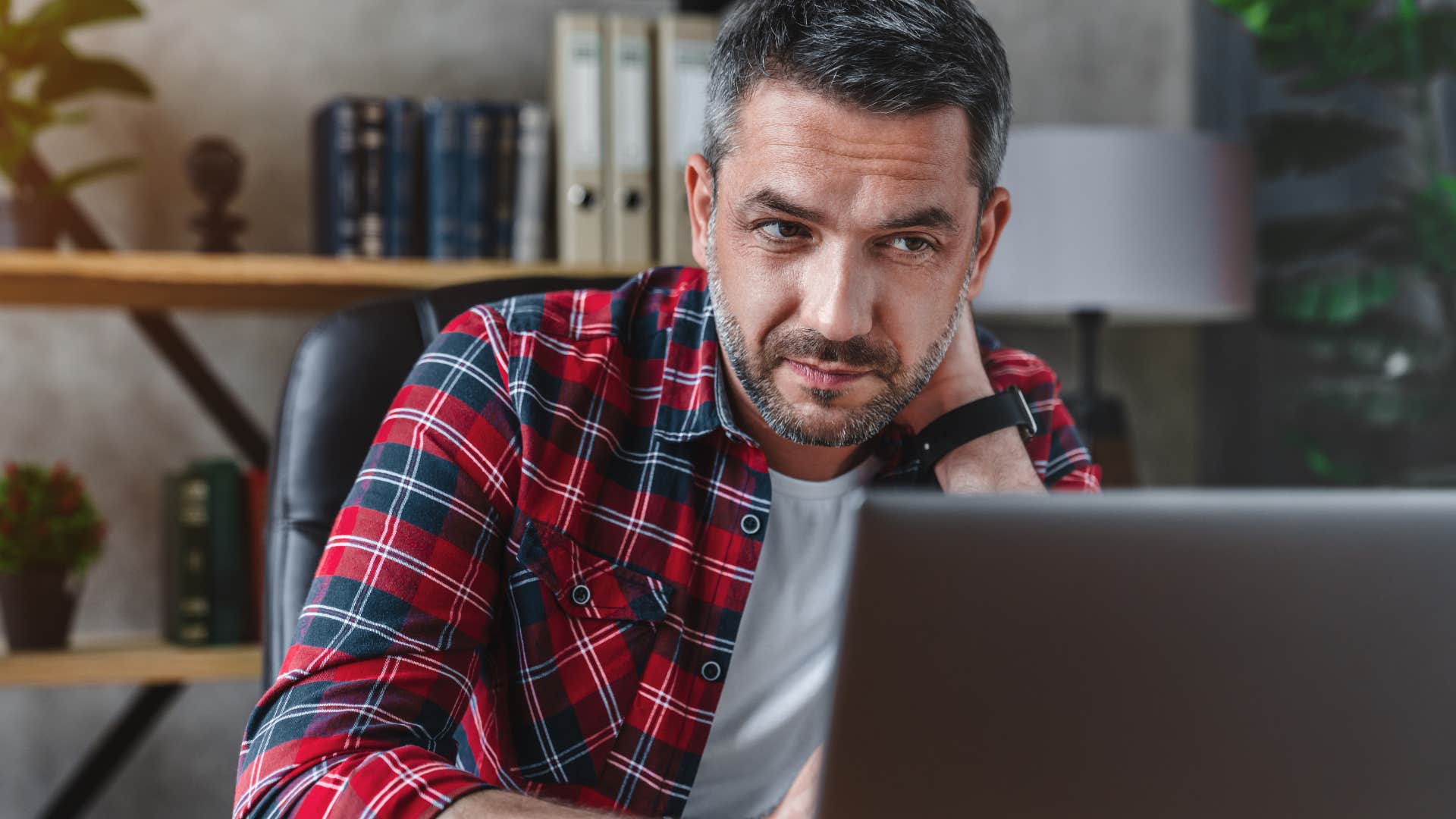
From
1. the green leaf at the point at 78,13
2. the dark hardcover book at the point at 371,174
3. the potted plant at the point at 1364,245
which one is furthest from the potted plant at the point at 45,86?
the potted plant at the point at 1364,245

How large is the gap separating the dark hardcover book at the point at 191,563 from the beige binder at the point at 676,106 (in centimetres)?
73

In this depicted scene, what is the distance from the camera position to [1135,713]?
406 mm

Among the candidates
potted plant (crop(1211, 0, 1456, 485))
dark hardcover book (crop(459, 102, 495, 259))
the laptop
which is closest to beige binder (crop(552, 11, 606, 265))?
dark hardcover book (crop(459, 102, 495, 259))

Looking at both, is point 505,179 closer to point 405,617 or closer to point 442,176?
point 442,176

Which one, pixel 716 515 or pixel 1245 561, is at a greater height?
pixel 1245 561

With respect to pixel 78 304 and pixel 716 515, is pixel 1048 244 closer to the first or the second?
pixel 716 515

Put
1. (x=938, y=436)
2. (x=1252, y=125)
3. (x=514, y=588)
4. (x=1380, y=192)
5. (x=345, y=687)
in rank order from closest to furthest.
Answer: (x=345, y=687) → (x=514, y=588) → (x=938, y=436) → (x=1380, y=192) → (x=1252, y=125)

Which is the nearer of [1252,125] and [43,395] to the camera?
[43,395]

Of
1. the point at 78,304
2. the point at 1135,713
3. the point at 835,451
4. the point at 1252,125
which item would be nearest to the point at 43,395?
the point at 78,304

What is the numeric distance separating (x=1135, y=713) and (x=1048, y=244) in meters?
1.48

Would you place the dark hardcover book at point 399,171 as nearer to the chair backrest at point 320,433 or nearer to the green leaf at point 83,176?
the green leaf at point 83,176

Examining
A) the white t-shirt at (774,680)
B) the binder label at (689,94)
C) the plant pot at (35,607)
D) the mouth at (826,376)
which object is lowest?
the plant pot at (35,607)

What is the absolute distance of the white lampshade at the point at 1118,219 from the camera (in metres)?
1.80

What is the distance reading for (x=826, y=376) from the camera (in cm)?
85
